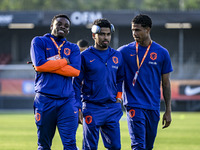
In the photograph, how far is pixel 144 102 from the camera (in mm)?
7242

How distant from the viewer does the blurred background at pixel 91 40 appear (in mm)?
25422

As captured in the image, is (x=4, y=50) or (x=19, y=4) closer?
(x=4, y=50)

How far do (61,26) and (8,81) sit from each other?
61.7 feet

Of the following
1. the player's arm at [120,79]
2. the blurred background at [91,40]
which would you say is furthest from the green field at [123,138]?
the blurred background at [91,40]

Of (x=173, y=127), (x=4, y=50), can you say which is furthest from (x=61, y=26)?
(x=4, y=50)

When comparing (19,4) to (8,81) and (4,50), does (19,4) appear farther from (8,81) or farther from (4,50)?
(8,81)

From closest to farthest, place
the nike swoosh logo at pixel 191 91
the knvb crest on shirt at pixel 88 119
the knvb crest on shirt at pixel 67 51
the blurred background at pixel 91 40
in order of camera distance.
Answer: the knvb crest on shirt at pixel 88 119
the knvb crest on shirt at pixel 67 51
the nike swoosh logo at pixel 191 91
the blurred background at pixel 91 40

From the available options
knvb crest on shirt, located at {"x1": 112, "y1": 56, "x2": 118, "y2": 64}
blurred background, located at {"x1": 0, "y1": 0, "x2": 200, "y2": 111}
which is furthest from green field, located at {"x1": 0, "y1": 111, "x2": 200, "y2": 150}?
blurred background, located at {"x1": 0, "y1": 0, "x2": 200, "y2": 111}

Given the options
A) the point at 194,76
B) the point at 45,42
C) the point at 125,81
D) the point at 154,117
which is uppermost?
the point at 45,42

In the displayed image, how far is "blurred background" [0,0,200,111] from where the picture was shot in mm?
25422

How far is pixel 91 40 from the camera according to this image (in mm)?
31141

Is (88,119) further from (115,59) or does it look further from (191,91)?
(191,91)

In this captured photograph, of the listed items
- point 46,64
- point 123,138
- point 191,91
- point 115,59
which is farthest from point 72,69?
point 191,91

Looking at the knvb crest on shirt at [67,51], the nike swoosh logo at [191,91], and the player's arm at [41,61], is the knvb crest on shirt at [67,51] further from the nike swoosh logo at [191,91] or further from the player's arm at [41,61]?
the nike swoosh logo at [191,91]
